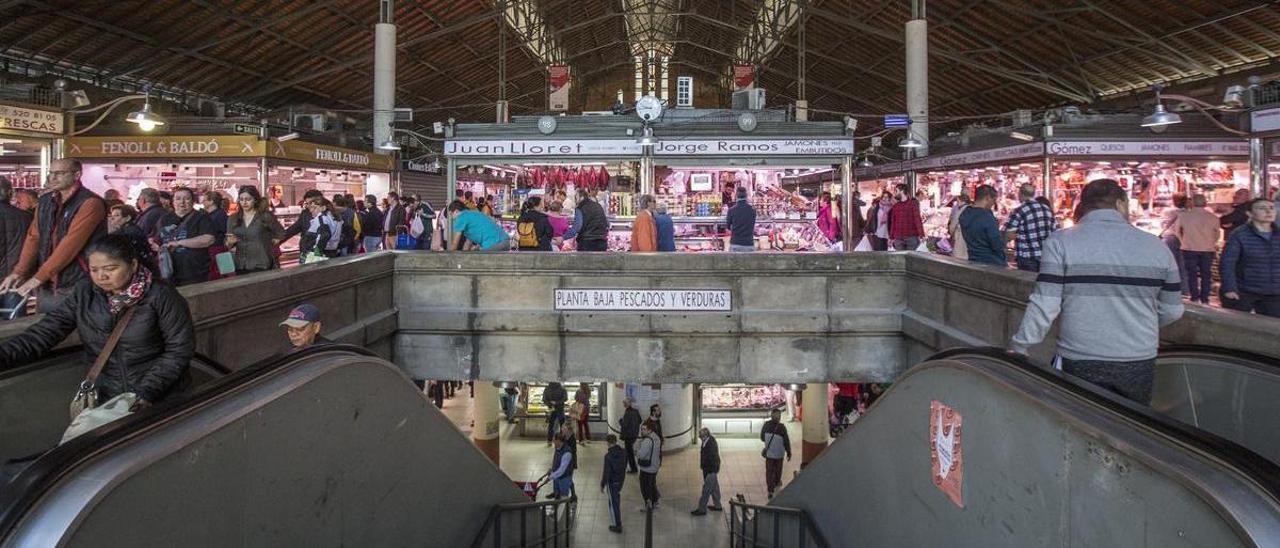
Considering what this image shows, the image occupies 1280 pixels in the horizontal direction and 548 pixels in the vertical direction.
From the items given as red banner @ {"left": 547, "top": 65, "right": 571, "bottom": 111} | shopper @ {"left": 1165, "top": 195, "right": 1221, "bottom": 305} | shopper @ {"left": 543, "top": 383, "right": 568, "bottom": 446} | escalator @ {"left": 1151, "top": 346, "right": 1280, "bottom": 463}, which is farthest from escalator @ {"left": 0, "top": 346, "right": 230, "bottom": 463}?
red banner @ {"left": 547, "top": 65, "right": 571, "bottom": 111}

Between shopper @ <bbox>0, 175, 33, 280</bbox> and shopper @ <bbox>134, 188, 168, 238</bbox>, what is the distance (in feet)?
2.77

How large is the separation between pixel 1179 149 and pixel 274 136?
48.8 ft

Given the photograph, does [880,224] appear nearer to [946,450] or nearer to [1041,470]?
[946,450]

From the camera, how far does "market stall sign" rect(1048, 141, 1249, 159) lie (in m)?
12.1

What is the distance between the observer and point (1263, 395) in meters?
3.12

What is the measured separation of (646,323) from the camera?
8.13 meters

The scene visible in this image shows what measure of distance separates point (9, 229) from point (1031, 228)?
8529 millimetres

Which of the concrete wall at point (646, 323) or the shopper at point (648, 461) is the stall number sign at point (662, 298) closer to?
the concrete wall at point (646, 323)

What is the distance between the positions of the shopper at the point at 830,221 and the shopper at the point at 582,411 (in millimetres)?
8012

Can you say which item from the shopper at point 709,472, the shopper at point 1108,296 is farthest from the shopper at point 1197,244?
the shopper at point 709,472

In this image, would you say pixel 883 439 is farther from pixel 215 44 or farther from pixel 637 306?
pixel 215 44

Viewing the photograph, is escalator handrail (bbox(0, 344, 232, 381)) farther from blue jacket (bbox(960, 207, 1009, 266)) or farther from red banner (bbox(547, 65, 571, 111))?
red banner (bbox(547, 65, 571, 111))

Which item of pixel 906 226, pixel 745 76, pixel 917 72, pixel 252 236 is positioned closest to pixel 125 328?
pixel 252 236

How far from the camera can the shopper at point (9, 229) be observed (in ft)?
22.0
